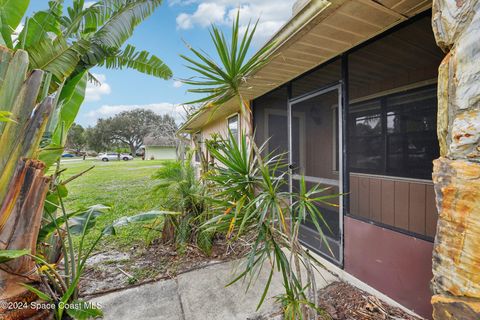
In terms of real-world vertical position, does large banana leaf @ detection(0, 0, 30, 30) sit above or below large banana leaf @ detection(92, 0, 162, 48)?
below

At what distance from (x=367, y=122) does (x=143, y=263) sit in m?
4.23

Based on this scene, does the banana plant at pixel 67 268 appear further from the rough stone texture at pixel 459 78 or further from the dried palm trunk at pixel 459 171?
the rough stone texture at pixel 459 78

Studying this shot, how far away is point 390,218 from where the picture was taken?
3174 millimetres

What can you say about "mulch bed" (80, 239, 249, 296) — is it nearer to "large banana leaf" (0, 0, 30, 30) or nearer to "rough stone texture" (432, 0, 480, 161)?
"rough stone texture" (432, 0, 480, 161)

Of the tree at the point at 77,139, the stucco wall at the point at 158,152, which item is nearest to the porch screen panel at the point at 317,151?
the stucco wall at the point at 158,152

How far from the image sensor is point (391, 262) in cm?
205

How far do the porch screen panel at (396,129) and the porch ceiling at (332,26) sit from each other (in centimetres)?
33

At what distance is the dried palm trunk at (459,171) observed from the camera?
0.99 m

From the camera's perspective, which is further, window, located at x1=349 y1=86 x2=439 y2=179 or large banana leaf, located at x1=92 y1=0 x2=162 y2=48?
large banana leaf, located at x1=92 y1=0 x2=162 y2=48

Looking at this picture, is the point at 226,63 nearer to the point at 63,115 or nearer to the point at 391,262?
the point at 63,115

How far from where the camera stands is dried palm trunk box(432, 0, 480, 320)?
0.99 metres

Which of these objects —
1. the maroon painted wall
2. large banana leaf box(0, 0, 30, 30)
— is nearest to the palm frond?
large banana leaf box(0, 0, 30, 30)

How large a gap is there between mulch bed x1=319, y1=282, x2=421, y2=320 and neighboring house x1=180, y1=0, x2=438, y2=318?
0.13m

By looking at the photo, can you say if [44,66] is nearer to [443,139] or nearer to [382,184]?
[443,139]
